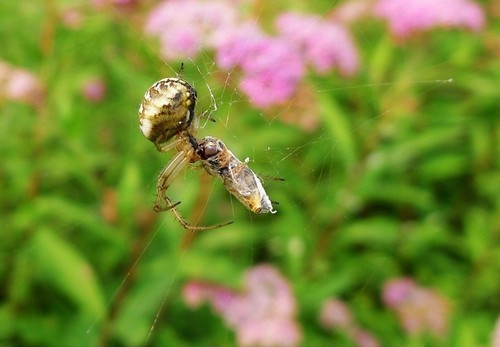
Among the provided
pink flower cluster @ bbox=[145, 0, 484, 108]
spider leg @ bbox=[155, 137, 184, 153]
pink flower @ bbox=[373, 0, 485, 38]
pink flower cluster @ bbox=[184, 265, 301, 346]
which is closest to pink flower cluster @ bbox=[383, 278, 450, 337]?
pink flower cluster @ bbox=[184, 265, 301, 346]

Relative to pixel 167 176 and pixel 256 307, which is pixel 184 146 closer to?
pixel 167 176

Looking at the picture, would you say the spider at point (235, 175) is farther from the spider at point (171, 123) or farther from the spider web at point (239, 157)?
the spider web at point (239, 157)

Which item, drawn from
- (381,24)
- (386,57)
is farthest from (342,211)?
(381,24)

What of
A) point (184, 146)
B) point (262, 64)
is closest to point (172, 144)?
point (184, 146)

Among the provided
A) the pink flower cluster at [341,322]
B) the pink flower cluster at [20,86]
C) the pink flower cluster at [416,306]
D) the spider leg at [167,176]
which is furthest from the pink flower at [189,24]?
the pink flower cluster at [416,306]

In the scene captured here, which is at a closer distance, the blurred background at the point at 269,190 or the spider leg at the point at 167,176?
the spider leg at the point at 167,176

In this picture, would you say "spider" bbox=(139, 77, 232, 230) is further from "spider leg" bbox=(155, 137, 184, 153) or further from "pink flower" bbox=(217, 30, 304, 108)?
"pink flower" bbox=(217, 30, 304, 108)
